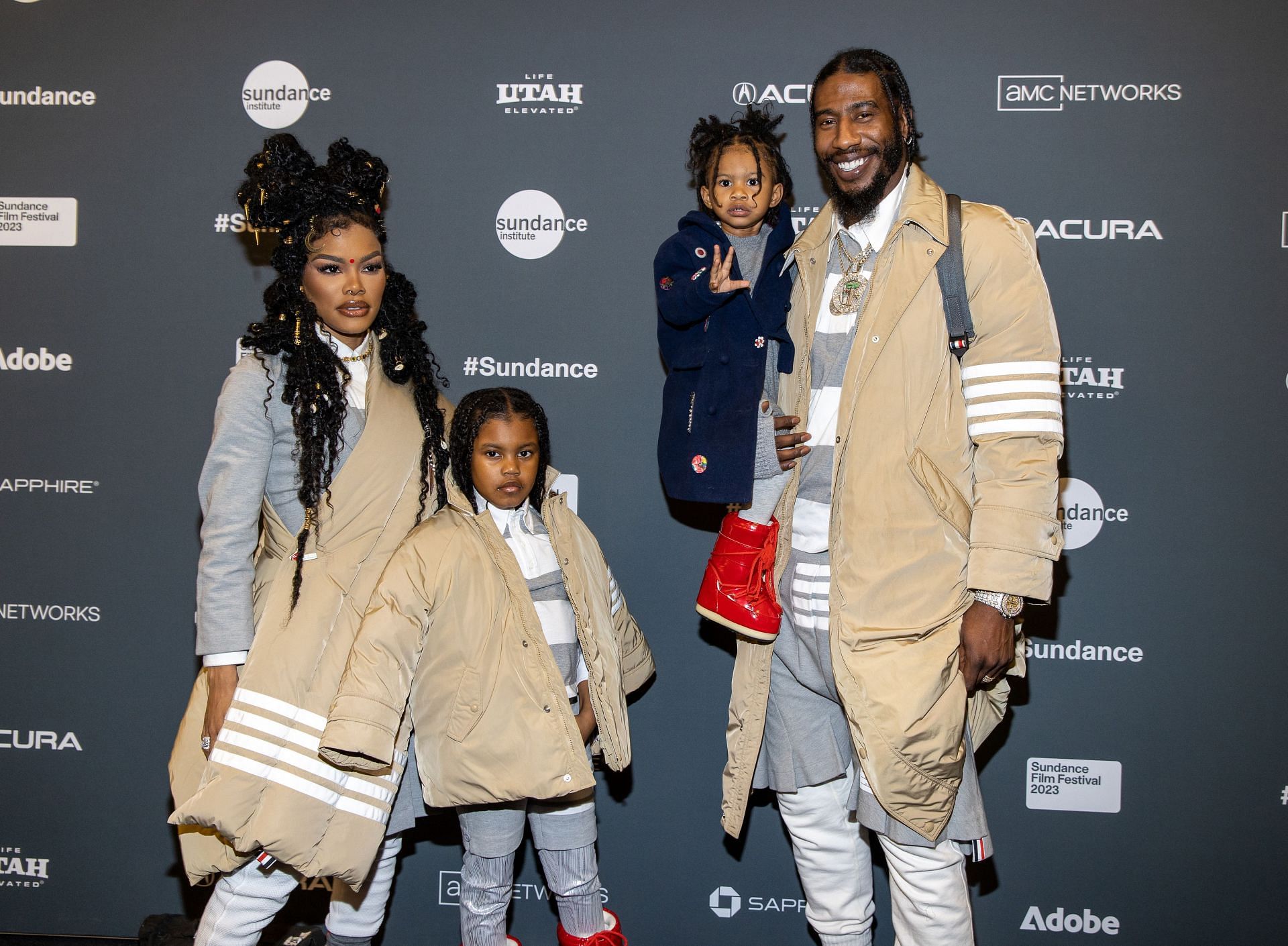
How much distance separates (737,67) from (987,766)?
2264mm

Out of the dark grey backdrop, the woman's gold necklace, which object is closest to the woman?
the woman's gold necklace

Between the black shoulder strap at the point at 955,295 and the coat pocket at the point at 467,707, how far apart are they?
1316mm

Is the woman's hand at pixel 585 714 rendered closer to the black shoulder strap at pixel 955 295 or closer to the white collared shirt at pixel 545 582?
the white collared shirt at pixel 545 582

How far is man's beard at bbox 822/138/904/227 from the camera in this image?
209 cm

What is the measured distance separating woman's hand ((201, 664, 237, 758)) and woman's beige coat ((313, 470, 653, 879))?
28cm

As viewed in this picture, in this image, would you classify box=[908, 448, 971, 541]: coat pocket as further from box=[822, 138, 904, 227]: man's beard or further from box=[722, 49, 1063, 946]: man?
box=[822, 138, 904, 227]: man's beard

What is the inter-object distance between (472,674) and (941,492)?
45.4 inches

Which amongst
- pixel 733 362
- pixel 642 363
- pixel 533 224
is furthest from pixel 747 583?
pixel 533 224

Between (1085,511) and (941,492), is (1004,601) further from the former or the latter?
(1085,511)

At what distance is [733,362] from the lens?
226 cm

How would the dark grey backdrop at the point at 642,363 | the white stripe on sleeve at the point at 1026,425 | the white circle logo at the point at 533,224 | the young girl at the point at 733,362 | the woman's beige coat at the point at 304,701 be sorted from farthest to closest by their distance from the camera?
the white circle logo at the point at 533,224 < the dark grey backdrop at the point at 642,363 < the young girl at the point at 733,362 < the woman's beige coat at the point at 304,701 < the white stripe on sleeve at the point at 1026,425

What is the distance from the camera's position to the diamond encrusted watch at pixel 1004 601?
6.36 ft

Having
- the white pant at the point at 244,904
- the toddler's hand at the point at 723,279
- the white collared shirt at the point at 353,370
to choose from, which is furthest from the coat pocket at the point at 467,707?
the toddler's hand at the point at 723,279

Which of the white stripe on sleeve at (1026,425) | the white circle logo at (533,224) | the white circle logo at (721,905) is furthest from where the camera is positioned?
the white circle logo at (721,905)
